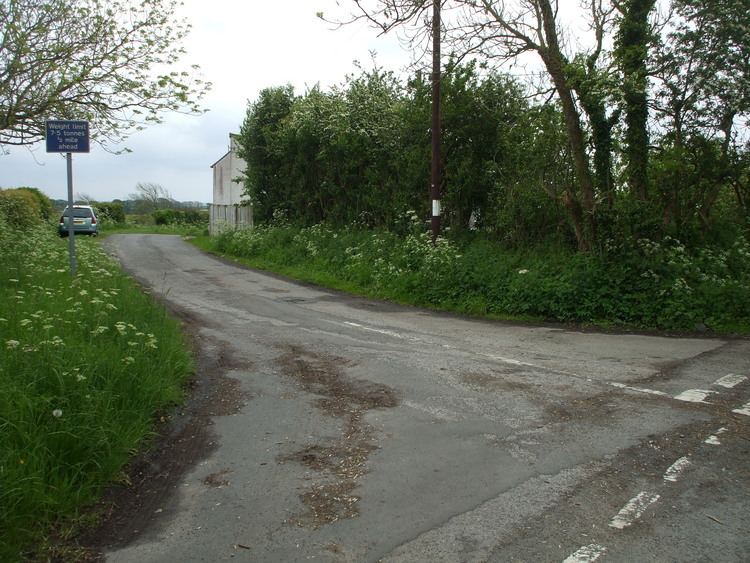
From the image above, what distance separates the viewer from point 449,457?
5039mm

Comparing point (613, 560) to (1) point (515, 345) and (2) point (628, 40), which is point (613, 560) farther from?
(2) point (628, 40)

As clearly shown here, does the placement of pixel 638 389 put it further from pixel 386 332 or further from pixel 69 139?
pixel 69 139

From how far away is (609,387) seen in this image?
7031 millimetres

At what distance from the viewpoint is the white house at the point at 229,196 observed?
1149 inches

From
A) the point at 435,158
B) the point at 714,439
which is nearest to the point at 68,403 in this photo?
the point at 714,439

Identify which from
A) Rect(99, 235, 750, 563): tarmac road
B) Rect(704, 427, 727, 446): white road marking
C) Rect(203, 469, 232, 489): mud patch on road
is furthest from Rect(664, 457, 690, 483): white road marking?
Rect(203, 469, 232, 489): mud patch on road

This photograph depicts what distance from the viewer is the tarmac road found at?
3.79m

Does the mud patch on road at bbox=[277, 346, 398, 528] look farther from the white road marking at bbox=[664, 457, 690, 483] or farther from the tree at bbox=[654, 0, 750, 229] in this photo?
the tree at bbox=[654, 0, 750, 229]

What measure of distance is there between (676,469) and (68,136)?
9.52 m

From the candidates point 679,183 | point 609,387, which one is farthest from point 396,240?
point 609,387

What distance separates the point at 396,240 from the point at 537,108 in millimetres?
5435

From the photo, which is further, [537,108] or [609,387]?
[537,108]

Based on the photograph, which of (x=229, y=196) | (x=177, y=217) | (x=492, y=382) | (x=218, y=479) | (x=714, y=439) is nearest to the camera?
(x=218, y=479)

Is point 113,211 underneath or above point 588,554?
above
